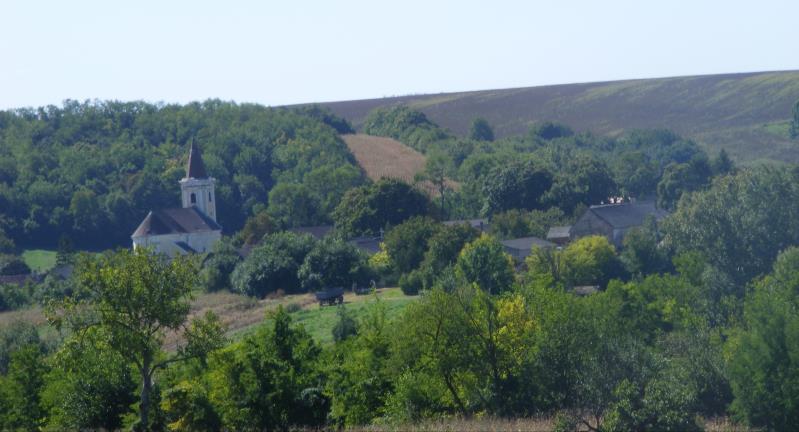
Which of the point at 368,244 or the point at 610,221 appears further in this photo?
the point at 610,221

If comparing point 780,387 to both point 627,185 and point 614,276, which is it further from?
point 627,185

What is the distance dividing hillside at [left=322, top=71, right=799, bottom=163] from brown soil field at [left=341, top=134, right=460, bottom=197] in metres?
23.5

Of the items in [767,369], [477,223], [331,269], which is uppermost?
[767,369]

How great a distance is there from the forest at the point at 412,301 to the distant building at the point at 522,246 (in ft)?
4.98

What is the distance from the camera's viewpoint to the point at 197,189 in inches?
3834

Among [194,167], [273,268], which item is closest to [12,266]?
[194,167]

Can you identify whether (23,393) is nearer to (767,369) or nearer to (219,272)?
(767,369)

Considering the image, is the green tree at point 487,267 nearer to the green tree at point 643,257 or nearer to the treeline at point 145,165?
the green tree at point 643,257

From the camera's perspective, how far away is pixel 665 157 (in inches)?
4865

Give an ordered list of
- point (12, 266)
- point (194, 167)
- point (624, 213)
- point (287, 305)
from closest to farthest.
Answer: point (287, 305)
point (624, 213)
point (12, 266)
point (194, 167)

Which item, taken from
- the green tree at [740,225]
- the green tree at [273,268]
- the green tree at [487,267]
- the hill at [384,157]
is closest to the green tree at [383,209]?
the green tree at [273,268]

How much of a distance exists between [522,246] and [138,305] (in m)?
39.8

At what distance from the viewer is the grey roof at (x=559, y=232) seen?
75.1 meters

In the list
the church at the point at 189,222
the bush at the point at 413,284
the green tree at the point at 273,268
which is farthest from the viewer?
the church at the point at 189,222
